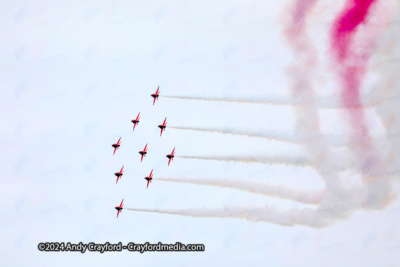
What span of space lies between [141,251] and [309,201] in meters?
20.1

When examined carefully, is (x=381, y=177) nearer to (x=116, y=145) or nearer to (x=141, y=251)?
(x=141, y=251)

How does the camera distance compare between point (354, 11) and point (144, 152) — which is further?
point (144, 152)

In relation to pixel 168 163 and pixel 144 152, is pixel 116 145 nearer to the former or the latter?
pixel 144 152

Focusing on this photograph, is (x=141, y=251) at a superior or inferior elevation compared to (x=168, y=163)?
inferior

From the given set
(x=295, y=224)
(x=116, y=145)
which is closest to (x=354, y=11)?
(x=295, y=224)

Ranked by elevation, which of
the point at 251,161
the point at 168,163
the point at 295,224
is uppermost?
the point at 168,163

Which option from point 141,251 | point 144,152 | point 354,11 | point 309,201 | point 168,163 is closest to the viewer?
point 354,11

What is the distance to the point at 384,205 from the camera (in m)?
75.7

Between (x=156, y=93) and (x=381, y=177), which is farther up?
(x=156, y=93)

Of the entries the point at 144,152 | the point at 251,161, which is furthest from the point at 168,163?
the point at 251,161

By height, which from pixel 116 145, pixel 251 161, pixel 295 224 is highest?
pixel 116 145

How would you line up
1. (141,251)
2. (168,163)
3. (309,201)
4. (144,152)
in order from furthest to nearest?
(144,152) < (168,163) < (141,251) < (309,201)

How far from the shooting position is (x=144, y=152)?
95938 mm

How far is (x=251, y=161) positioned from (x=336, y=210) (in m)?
10.1
